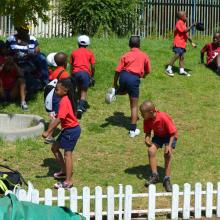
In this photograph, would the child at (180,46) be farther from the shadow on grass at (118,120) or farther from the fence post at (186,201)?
the fence post at (186,201)

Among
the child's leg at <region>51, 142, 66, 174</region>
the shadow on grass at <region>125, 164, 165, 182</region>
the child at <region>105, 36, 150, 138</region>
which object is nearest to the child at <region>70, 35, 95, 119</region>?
the child at <region>105, 36, 150, 138</region>

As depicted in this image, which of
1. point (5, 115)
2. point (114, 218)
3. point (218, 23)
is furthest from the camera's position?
point (218, 23)

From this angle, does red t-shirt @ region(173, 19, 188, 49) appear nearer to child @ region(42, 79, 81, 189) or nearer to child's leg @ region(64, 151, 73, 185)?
child @ region(42, 79, 81, 189)

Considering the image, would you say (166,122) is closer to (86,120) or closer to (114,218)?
(114,218)

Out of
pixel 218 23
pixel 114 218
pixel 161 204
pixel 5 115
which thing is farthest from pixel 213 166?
pixel 218 23

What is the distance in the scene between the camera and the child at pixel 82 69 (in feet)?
38.4

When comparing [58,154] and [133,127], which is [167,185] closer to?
[58,154]

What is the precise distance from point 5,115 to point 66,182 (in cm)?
300

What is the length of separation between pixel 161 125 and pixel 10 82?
4439 mm

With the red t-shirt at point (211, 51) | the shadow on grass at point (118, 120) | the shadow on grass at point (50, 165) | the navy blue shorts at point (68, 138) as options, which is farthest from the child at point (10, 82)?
the red t-shirt at point (211, 51)

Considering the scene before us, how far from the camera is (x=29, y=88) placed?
1253cm

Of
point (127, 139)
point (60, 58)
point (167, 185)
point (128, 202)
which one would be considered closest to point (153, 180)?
point (167, 185)

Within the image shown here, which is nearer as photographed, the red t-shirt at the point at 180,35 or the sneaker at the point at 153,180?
the sneaker at the point at 153,180

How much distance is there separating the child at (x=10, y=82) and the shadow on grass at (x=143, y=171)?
3156 mm
